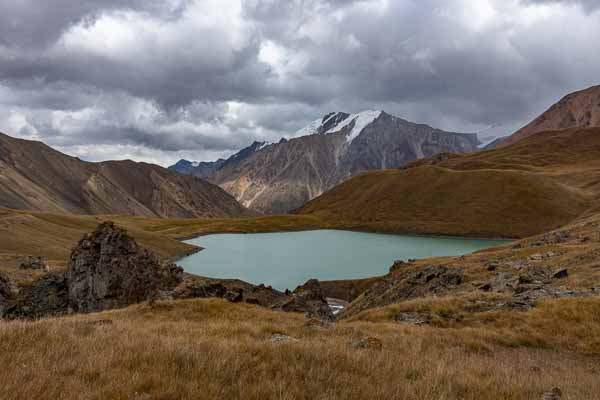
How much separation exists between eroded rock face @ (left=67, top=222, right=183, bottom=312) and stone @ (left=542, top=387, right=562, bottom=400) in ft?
112

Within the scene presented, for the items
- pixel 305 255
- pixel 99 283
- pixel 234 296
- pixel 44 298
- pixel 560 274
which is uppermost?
pixel 560 274

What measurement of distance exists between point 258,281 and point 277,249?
48840 mm

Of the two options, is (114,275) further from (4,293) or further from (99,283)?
(4,293)

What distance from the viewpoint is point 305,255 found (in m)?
121

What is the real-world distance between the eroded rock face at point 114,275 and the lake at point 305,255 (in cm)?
4362

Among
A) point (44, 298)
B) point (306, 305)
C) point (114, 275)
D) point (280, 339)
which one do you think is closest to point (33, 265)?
point (44, 298)

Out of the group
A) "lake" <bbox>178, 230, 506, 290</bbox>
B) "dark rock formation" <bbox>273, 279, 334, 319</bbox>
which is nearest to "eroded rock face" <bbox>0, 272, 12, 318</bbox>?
"dark rock formation" <bbox>273, 279, 334, 319</bbox>

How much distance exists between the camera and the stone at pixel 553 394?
8.36 metres

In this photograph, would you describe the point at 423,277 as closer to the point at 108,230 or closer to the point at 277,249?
the point at 108,230

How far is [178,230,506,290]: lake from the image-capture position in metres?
93.9

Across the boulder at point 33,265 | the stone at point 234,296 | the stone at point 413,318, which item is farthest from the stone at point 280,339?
the boulder at point 33,265

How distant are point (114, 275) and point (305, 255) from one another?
271ft

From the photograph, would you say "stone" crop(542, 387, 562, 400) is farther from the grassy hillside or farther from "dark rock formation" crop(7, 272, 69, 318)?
→ "dark rock formation" crop(7, 272, 69, 318)

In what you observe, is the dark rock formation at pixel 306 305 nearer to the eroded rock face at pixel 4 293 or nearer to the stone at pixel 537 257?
the stone at pixel 537 257
